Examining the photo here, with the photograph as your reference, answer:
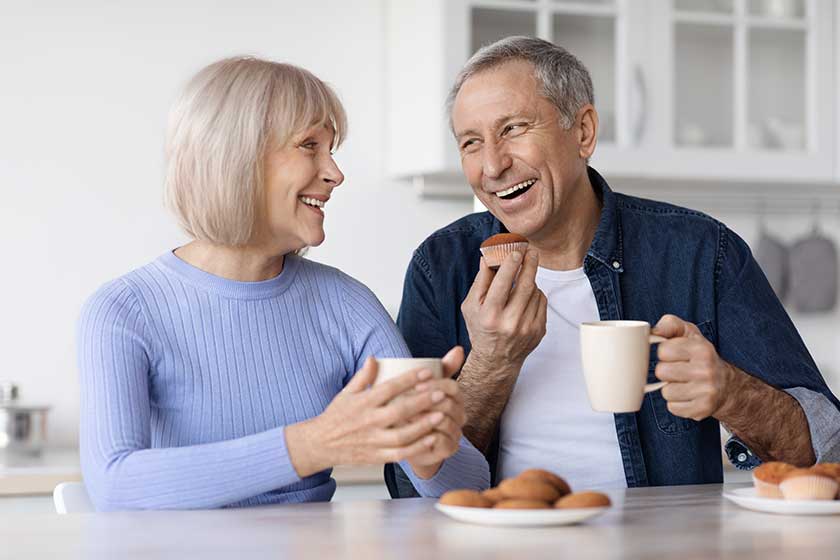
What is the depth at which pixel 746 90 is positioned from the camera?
10.5ft

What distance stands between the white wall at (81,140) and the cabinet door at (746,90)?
3.19ft

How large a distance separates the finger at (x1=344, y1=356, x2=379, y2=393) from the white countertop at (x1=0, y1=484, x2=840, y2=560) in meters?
0.13

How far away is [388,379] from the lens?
3.99 ft

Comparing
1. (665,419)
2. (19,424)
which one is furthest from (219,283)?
(19,424)

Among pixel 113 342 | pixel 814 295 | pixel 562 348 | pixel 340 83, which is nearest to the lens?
pixel 113 342

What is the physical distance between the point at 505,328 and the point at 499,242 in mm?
116

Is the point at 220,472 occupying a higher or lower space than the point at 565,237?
lower

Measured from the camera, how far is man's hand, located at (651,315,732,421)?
1.39 m

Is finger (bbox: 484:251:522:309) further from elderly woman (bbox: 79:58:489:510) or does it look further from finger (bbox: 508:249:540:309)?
elderly woman (bbox: 79:58:489:510)

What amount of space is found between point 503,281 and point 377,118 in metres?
1.65

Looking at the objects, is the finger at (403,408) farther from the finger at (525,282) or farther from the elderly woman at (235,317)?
the finger at (525,282)

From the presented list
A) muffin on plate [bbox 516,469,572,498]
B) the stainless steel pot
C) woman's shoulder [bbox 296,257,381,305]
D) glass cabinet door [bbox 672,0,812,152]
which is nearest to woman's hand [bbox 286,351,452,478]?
muffin on plate [bbox 516,469,572,498]

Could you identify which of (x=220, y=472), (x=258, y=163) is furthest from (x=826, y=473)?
(x=258, y=163)

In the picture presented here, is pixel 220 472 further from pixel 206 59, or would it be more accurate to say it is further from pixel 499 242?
pixel 206 59
